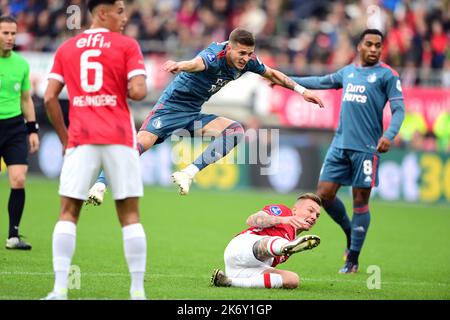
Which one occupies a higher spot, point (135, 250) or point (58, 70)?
point (58, 70)

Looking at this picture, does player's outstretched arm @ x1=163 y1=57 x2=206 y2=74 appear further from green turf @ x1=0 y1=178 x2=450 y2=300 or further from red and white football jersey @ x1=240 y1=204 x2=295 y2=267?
green turf @ x1=0 y1=178 x2=450 y2=300

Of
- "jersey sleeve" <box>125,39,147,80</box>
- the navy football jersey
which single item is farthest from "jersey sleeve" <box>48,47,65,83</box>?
the navy football jersey

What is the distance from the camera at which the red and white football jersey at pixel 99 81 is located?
7.98 meters

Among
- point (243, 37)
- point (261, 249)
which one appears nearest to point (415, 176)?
point (243, 37)

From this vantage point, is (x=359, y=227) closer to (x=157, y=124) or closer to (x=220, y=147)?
(x=220, y=147)

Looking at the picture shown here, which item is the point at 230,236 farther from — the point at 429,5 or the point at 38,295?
the point at 429,5

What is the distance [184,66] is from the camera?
9.82 m

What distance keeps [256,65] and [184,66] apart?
1692mm

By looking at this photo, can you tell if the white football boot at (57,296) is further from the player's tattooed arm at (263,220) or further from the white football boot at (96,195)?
the player's tattooed arm at (263,220)

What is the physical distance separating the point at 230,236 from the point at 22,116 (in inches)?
194

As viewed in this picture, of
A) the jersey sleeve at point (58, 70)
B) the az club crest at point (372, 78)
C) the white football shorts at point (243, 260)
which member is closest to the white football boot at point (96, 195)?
the white football shorts at point (243, 260)

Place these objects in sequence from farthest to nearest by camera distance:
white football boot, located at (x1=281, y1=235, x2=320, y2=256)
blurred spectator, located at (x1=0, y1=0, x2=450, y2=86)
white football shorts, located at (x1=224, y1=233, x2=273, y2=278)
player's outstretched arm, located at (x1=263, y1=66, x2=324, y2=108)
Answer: blurred spectator, located at (x1=0, y1=0, x2=450, y2=86)
player's outstretched arm, located at (x1=263, y1=66, x2=324, y2=108)
white football shorts, located at (x1=224, y1=233, x2=273, y2=278)
white football boot, located at (x1=281, y1=235, x2=320, y2=256)

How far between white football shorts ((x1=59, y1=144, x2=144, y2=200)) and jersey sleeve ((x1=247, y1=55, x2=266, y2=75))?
3529 millimetres

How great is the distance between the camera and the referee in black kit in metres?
12.5
